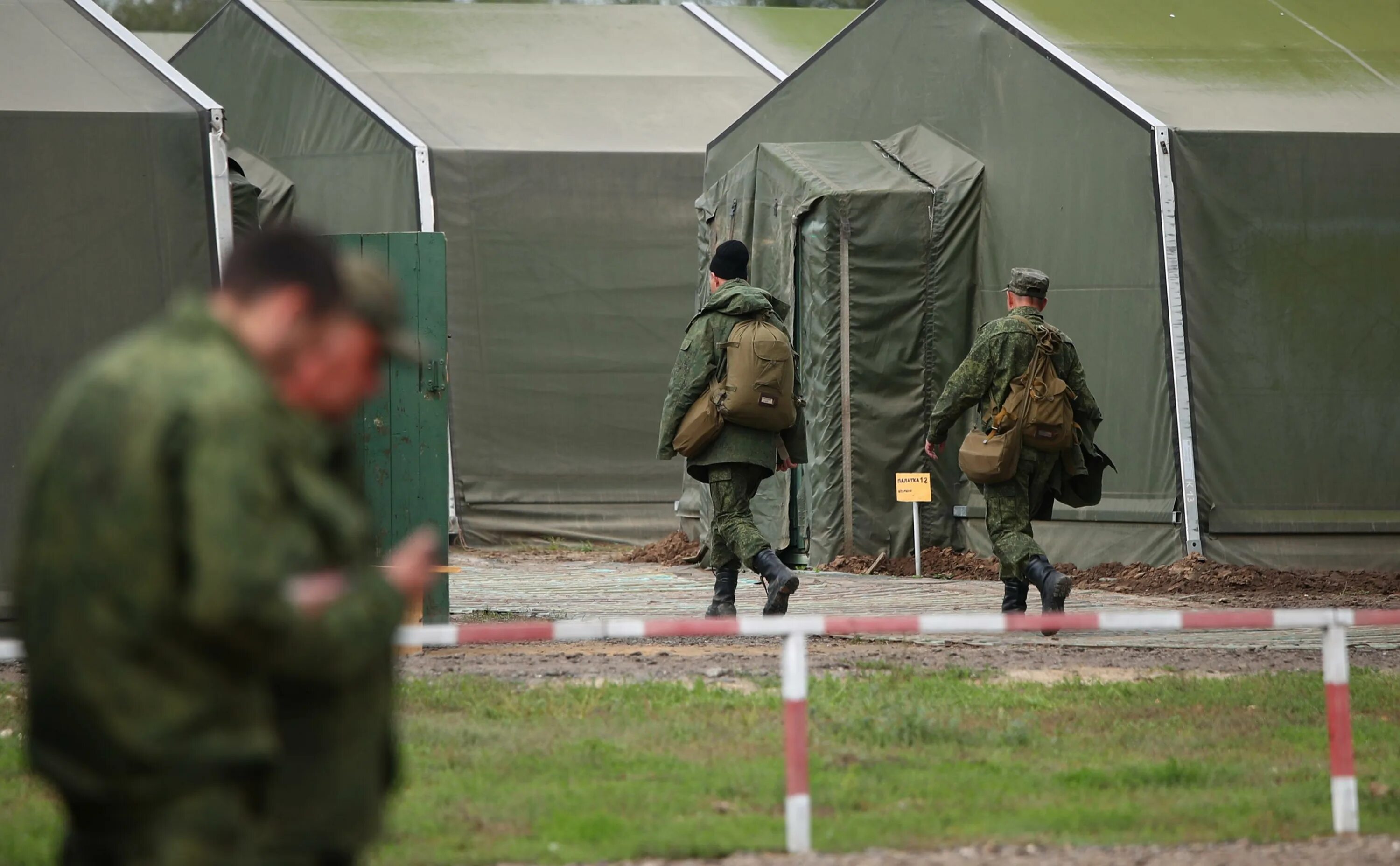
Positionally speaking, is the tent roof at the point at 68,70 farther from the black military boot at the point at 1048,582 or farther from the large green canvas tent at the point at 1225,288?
the large green canvas tent at the point at 1225,288

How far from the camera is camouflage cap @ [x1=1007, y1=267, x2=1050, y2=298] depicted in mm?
9461

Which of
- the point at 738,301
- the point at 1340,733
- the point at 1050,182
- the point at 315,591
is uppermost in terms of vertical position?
the point at 1050,182

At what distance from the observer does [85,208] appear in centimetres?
878

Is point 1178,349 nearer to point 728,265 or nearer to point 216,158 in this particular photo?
point 728,265

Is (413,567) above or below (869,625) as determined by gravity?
above

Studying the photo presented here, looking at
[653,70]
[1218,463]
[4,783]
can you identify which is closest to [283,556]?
[4,783]

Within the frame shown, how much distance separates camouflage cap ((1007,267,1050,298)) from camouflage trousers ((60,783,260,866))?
294 inches

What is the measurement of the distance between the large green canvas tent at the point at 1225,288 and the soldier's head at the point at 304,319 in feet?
32.2

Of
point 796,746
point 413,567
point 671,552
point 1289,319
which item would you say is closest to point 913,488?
point 1289,319

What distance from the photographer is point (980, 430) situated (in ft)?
30.9

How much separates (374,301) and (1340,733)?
3.36 m

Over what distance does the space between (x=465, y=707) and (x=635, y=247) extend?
37.8 feet

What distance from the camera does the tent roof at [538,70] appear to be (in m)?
18.2

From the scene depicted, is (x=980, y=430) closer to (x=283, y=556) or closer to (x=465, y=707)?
(x=465, y=707)
